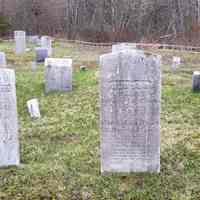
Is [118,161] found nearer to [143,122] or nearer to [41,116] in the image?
[143,122]

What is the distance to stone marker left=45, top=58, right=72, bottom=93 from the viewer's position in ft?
35.8

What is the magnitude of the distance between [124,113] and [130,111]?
3.6 inches

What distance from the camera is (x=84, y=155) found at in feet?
20.9

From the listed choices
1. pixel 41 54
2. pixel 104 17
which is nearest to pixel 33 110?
pixel 41 54

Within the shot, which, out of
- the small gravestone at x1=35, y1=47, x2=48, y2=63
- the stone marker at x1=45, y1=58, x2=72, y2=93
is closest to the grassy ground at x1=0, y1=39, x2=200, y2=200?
the stone marker at x1=45, y1=58, x2=72, y2=93

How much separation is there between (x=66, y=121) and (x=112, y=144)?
10.3 feet

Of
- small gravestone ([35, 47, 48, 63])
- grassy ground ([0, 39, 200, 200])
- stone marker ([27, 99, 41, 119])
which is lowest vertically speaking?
grassy ground ([0, 39, 200, 200])

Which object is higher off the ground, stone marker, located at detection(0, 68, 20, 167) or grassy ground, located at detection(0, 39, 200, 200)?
stone marker, located at detection(0, 68, 20, 167)

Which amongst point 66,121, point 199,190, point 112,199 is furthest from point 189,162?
point 66,121

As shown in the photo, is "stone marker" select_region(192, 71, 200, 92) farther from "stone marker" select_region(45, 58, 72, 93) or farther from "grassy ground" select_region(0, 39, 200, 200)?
"stone marker" select_region(45, 58, 72, 93)

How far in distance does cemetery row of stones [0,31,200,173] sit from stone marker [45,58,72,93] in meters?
5.26

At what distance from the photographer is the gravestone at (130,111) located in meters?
5.17

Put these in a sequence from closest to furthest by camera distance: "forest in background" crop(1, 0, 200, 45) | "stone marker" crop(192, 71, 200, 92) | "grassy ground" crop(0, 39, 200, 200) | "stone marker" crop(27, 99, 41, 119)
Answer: "grassy ground" crop(0, 39, 200, 200), "stone marker" crop(27, 99, 41, 119), "stone marker" crop(192, 71, 200, 92), "forest in background" crop(1, 0, 200, 45)

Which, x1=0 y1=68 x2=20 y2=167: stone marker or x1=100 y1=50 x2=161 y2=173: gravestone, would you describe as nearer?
x1=100 y1=50 x2=161 y2=173: gravestone
